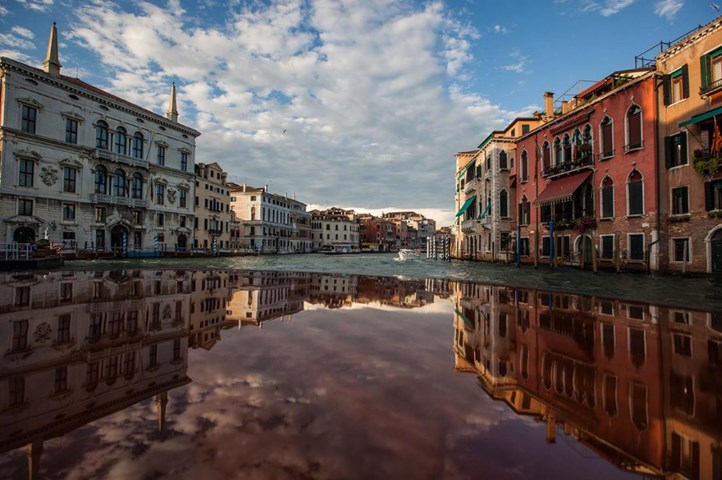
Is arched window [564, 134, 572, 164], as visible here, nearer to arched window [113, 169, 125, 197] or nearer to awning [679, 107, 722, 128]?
awning [679, 107, 722, 128]

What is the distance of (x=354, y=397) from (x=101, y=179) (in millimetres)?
41659

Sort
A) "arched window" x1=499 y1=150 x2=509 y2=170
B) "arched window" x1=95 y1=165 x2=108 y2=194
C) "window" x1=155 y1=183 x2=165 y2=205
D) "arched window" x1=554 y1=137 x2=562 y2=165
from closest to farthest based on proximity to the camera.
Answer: "arched window" x1=554 y1=137 x2=562 y2=165
"arched window" x1=499 y1=150 x2=509 y2=170
"arched window" x1=95 y1=165 x2=108 y2=194
"window" x1=155 y1=183 x2=165 y2=205

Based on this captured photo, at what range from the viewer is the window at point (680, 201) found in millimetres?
17453

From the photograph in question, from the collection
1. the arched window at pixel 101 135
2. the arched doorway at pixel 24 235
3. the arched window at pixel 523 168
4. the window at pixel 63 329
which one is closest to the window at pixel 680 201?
the arched window at pixel 523 168

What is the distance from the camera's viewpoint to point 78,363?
389cm

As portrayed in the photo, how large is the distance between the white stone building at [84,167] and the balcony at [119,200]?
9 centimetres

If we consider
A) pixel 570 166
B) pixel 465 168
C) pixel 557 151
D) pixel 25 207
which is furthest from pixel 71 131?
pixel 570 166

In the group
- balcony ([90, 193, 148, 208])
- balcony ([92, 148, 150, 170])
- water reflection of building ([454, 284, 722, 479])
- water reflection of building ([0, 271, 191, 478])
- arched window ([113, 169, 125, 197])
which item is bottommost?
water reflection of building ([454, 284, 722, 479])

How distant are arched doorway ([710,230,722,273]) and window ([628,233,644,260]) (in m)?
3.08

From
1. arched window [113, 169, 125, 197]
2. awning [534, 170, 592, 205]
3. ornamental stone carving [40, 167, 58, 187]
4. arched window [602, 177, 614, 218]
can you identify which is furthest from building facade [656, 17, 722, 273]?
ornamental stone carving [40, 167, 58, 187]

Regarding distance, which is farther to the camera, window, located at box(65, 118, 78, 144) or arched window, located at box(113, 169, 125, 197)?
arched window, located at box(113, 169, 125, 197)

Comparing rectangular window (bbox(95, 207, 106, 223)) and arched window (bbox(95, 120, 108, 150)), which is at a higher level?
arched window (bbox(95, 120, 108, 150))

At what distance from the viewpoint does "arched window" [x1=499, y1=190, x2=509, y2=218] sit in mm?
31837

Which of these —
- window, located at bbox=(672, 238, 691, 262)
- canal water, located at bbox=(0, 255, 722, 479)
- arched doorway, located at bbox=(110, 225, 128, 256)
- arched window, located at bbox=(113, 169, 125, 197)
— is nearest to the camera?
canal water, located at bbox=(0, 255, 722, 479)
